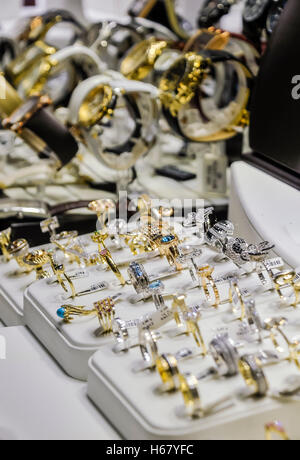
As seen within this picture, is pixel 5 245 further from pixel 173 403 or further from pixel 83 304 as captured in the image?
pixel 173 403

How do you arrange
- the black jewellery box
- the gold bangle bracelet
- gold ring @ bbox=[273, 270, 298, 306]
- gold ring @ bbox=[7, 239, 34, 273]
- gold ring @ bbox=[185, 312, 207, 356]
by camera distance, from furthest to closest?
1. the black jewellery box
2. gold ring @ bbox=[7, 239, 34, 273]
3. gold ring @ bbox=[273, 270, 298, 306]
4. gold ring @ bbox=[185, 312, 207, 356]
5. the gold bangle bracelet

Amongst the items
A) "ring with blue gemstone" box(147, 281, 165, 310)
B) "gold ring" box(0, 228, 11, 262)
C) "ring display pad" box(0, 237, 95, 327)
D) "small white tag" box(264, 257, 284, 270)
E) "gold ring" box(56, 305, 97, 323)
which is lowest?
"ring display pad" box(0, 237, 95, 327)

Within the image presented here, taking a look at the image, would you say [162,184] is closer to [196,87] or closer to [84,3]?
[196,87]

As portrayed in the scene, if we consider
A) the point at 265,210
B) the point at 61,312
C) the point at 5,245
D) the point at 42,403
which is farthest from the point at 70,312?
the point at 265,210

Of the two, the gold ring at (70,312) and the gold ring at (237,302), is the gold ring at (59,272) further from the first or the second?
the gold ring at (237,302)

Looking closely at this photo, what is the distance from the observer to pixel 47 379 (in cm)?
71

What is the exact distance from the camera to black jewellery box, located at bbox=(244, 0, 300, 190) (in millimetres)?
1053

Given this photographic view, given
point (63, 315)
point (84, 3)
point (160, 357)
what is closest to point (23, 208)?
point (63, 315)

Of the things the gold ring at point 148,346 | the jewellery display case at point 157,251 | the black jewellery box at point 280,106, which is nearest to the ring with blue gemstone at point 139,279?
the jewellery display case at point 157,251

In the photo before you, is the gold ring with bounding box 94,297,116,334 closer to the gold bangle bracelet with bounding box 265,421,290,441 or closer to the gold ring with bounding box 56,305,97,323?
the gold ring with bounding box 56,305,97,323

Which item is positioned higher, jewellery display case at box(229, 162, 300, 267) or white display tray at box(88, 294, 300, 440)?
white display tray at box(88, 294, 300, 440)

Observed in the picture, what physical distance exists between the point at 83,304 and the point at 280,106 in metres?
0.52

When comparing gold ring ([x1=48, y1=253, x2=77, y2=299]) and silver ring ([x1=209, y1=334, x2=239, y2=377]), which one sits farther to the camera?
gold ring ([x1=48, y1=253, x2=77, y2=299])

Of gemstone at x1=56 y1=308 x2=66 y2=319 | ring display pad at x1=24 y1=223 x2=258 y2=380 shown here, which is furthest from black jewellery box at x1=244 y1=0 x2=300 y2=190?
gemstone at x1=56 y1=308 x2=66 y2=319
